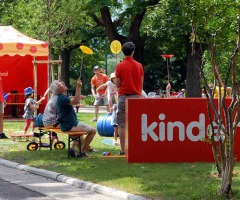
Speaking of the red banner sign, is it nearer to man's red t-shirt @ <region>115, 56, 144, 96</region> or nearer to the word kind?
the word kind

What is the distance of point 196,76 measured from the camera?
3266cm

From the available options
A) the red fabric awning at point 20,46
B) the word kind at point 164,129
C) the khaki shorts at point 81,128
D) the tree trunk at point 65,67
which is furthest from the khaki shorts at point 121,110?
the tree trunk at point 65,67

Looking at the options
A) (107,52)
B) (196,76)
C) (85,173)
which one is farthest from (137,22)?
(85,173)

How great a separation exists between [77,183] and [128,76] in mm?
3079

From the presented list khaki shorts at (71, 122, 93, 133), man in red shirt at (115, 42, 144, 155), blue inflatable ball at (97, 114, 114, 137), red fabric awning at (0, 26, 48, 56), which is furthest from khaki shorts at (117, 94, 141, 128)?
red fabric awning at (0, 26, 48, 56)

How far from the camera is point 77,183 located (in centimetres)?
1013

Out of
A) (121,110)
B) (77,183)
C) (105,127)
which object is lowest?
(77,183)

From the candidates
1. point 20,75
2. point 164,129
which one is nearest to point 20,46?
point 20,75

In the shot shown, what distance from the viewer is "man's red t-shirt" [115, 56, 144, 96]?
12.6 m

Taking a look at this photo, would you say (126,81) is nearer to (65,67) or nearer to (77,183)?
(77,183)

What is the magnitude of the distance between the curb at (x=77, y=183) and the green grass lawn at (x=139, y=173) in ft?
0.52

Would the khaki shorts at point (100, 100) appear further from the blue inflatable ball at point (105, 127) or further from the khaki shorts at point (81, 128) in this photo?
the khaki shorts at point (81, 128)

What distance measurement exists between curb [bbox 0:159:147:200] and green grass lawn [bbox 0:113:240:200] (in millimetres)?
158

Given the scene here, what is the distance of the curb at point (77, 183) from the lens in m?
8.92
